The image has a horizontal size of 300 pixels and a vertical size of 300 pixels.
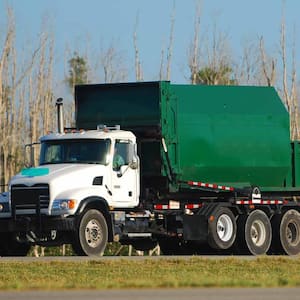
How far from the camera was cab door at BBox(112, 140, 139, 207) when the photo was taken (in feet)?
91.6

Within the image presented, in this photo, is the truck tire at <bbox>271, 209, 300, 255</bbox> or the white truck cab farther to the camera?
the truck tire at <bbox>271, 209, 300, 255</bbox>

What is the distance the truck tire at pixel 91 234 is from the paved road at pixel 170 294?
9.41 m

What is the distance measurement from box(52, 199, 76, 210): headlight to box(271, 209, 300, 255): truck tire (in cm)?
668

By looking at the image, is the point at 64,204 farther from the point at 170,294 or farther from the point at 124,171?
the point at 170,294

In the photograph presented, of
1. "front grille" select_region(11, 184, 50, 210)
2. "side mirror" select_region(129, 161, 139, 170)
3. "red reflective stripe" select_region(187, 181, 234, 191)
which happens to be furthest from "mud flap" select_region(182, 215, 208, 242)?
"front grille" select_region(11, 184, 50, 210)

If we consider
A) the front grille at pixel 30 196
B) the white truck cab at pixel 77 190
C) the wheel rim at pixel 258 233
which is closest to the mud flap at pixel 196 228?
the white truck cab at pixel 77 190

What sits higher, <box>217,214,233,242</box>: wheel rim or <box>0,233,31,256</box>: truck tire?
<box>217,214,233,242</box>: wheel rim

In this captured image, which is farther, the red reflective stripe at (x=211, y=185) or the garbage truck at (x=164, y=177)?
the red reflective stripe at (x=211, y=185)

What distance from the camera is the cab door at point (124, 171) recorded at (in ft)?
91.6

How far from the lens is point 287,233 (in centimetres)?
3131

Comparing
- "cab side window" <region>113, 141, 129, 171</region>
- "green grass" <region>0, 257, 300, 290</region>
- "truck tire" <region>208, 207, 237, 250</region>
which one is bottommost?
"green grass" <region>0, 257, 300, 290</region>

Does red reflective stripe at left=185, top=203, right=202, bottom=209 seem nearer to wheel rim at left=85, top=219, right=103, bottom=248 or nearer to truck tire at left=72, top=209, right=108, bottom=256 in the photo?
truck tire at left=72, top=209, right=108, bottom=256

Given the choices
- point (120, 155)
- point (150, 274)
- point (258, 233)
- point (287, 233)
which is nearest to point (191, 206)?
point (258, 233)

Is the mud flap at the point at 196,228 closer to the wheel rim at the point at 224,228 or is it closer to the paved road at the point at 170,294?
the wheel rim at the point at 224,228
